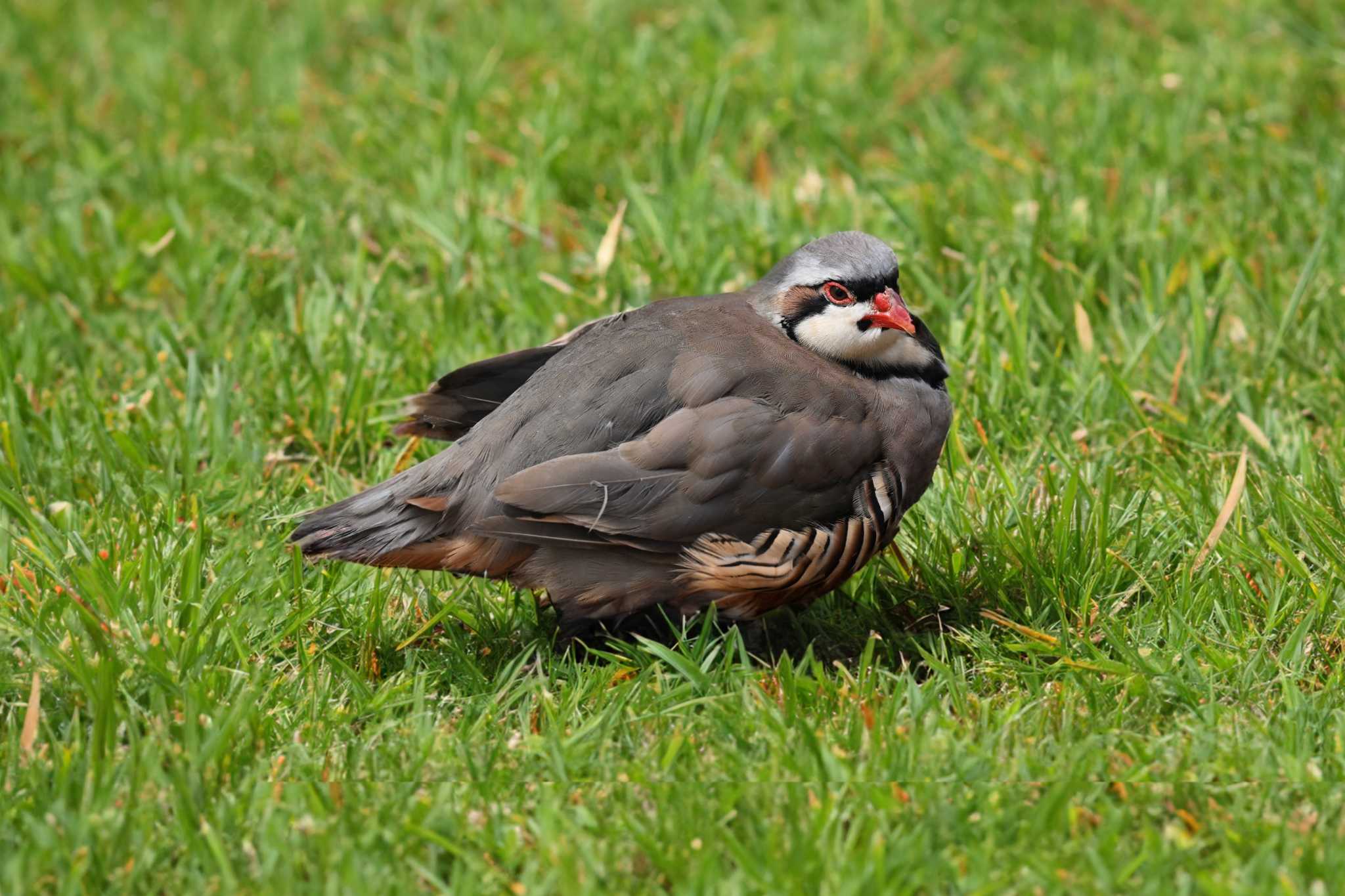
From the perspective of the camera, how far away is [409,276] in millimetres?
5934

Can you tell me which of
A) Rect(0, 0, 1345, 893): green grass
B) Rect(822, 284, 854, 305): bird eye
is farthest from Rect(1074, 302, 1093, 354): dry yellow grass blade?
Rect(822, 284, 854, 305): bird eye

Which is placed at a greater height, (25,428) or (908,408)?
(908,408)

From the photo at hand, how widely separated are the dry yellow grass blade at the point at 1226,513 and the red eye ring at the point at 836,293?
3.50 ft

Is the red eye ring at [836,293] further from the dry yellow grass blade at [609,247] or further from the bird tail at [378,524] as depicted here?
the dry yellow grass blade at [609,247]

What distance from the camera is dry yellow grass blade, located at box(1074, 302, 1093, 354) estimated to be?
5098 millimetres

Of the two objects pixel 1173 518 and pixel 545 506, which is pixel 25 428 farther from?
pixel 1173 518

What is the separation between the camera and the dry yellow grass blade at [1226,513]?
13.2 ft

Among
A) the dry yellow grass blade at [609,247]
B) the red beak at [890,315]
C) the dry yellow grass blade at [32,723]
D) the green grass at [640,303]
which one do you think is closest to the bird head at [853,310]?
the red beak at [890,315]

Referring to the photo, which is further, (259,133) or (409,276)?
(259,133)

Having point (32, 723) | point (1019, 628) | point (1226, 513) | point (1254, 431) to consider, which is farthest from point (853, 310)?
point (32, 723)

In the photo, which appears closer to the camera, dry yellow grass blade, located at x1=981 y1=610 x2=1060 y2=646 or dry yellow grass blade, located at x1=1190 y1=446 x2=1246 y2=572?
dry yellow grass blade, located at x1=981 y1=610 x2=1060 y2=646

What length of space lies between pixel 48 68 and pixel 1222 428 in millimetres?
5640

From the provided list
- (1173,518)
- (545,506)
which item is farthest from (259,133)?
(1173,518)

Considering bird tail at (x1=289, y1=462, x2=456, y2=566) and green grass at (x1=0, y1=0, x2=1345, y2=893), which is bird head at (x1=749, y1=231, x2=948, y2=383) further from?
bird tail at (x1=289, y1=462, x2=456, y2=566)
